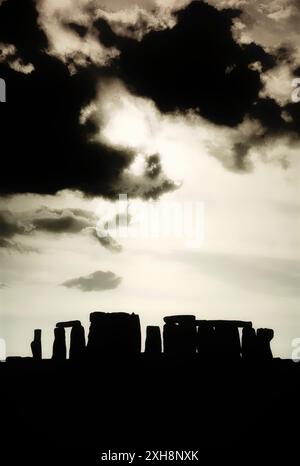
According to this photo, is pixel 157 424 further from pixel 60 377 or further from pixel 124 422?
pixel 60 377

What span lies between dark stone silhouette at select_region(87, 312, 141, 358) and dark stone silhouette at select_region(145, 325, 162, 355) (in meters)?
0.26

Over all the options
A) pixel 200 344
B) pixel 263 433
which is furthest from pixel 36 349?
pixel 263 433

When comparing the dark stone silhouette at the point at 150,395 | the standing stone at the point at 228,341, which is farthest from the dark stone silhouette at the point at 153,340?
the standing stone at the point at 228,341

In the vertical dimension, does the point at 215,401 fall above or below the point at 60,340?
below

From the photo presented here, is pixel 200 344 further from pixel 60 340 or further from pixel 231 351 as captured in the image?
pixel 60 340

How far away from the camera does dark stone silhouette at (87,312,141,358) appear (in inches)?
747

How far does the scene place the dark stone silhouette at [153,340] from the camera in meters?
19.2

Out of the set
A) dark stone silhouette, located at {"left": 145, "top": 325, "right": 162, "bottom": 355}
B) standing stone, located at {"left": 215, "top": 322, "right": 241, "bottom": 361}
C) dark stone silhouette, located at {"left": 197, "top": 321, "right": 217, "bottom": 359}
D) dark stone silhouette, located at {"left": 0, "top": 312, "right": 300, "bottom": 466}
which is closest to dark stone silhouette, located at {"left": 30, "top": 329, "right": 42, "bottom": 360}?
dark stone silhouette, located at {"left": 0, "top": 312, "right": 300, "bottom": 466}

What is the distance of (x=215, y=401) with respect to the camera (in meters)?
19.0

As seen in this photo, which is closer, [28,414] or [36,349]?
[28,414]

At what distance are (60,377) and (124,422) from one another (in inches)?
86.4

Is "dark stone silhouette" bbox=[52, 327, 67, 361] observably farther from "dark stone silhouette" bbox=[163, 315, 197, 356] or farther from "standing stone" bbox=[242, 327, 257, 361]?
"standing stone" bbox=[242, 327, 257, 361]

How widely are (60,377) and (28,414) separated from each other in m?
1.32

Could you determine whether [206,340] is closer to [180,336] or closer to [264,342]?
[180,336]
